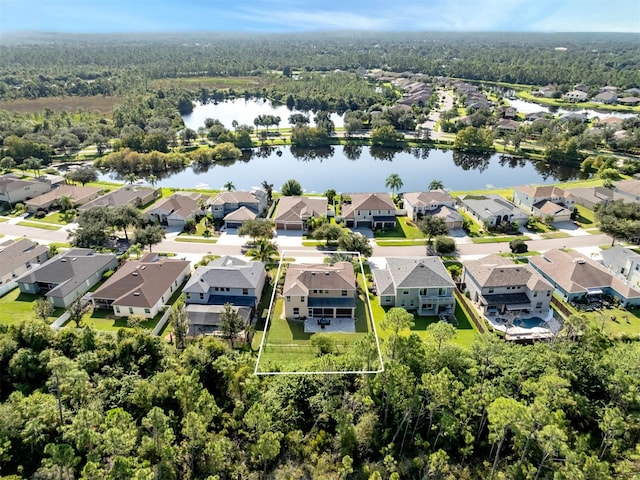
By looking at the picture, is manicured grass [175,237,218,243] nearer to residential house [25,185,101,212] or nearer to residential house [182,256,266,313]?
residential house [182,256,266,313]

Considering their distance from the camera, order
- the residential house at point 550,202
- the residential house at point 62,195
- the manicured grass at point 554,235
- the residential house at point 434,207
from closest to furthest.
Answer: the manicured grass at point 554,235 → the residential house at point 434,207 → the residential house at point 550,202 → the residential house at point 62,195

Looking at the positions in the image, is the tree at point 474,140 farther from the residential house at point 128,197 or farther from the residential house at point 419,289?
the residential house at point 128,197

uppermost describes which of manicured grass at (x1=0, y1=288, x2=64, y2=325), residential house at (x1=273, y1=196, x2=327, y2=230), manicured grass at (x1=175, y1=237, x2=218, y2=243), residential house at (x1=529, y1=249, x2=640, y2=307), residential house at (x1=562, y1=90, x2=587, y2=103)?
residential house at (x1=562, y1=90, x2=587, y2=103)

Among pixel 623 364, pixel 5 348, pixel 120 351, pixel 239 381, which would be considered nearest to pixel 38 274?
pixel 5 348

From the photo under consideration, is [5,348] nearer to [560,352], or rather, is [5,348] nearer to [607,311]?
[560,352]

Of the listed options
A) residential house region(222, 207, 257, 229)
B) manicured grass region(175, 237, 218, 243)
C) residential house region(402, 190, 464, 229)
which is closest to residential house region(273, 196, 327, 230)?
residential house region(222, 207, 257, 229)

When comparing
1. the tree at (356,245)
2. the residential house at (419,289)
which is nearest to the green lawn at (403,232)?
the tree at (356,245)
